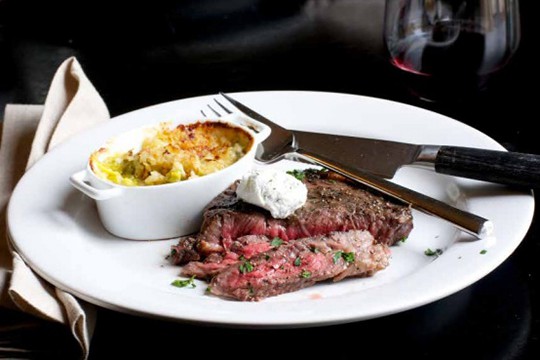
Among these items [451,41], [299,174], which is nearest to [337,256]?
[299,174]

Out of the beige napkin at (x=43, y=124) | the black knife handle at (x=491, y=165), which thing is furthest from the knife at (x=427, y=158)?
the beige napkin at (x=43, y=124)

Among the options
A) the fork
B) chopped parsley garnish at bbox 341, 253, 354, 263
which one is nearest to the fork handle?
the fork

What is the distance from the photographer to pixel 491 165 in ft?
7.17

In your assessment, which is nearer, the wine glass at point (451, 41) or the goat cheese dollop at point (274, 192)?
the goat cheese dollop at point (274, 192)

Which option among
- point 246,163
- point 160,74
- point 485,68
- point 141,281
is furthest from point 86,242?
point 485,68

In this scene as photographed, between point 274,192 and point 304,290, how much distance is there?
236mm

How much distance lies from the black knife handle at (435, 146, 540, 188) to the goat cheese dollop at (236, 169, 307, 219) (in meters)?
0.40

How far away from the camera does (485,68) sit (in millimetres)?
3047

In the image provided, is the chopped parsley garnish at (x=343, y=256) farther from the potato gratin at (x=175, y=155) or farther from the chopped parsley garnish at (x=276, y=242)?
the potato gratin at (x=175, y=155)

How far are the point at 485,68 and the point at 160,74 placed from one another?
1150mm

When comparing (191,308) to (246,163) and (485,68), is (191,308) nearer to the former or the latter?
(246,163)

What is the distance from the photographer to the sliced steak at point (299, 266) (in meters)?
1.91

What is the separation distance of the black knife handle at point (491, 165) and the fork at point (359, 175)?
155mm

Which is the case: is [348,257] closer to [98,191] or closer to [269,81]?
[98,191]
